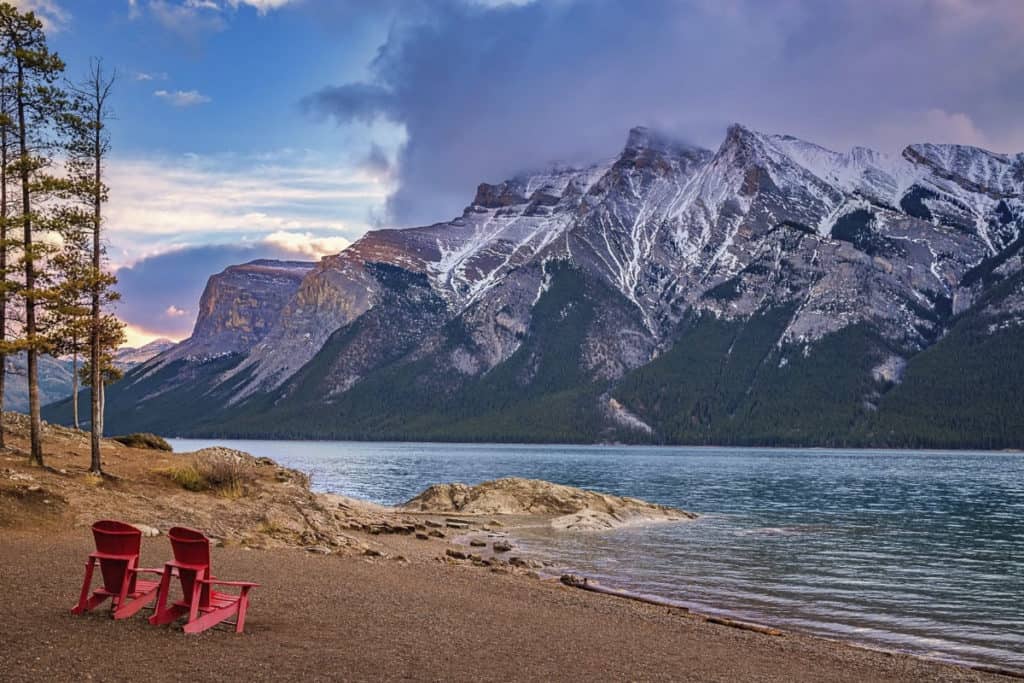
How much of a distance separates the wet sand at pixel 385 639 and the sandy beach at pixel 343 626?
0.05 metres

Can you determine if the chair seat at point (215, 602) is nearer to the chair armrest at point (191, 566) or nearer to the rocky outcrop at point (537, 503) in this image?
the chair armrest at point (191, 566)

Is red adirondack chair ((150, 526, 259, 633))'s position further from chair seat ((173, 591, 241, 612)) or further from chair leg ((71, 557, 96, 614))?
Result: chair leg ((71, 557, 96, 614))

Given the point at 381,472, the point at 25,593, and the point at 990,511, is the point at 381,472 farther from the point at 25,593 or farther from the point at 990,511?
the point at 25,593

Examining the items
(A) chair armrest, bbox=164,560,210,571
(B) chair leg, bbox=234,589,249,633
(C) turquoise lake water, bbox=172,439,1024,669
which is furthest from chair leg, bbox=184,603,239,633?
(C) turquoise lake water, bbox=172,439,1024,669

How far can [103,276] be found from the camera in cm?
3988

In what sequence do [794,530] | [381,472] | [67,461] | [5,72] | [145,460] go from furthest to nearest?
[381,472], [794,530], [145,460], [67,461], [5,72]

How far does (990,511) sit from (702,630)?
6121 centimetres

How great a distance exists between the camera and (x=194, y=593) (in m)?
18.8

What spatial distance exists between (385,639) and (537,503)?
51.7 m

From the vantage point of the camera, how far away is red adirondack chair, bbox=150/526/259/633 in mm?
18625

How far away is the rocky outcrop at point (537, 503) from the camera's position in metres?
67.4

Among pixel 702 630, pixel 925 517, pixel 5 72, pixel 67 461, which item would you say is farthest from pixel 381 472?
pixel 702 630

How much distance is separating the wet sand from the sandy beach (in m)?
0.05

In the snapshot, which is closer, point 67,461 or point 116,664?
point 116,664
